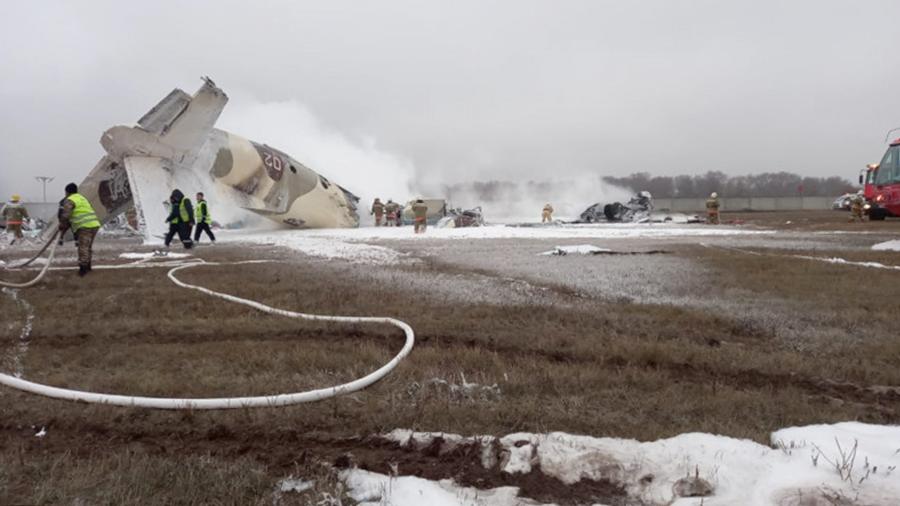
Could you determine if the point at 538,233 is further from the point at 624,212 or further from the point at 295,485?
the point at 624,212

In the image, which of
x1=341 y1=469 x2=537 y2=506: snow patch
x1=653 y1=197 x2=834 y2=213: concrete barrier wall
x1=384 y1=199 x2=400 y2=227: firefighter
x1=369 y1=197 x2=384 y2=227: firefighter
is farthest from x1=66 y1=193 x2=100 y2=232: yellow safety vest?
x1=653 y1=197 x2=834 y2=213: concrete barrier wall

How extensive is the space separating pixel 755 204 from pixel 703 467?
87.7 m

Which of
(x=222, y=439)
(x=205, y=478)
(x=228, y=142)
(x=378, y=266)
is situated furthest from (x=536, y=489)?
(x=228, y=142)

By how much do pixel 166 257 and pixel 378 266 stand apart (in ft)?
15.3

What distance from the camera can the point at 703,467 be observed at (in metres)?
2.21

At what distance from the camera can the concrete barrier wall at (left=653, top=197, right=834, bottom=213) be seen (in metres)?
76.9

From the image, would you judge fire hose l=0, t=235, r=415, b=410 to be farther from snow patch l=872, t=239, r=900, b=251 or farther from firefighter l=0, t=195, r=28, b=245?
firefighter l=0, t=195, r=28, b=245

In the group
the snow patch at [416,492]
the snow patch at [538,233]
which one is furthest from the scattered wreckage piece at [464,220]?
the snow patch at [416,492]

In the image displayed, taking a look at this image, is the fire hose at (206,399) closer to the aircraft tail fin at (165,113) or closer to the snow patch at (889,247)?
the snow patch at (889,247)

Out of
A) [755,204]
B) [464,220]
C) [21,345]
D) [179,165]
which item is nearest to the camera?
[21,345]

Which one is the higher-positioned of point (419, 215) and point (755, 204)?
point (419, 215)

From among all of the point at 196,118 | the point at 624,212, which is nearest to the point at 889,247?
the point at 196,118

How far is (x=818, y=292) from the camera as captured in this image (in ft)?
18.9

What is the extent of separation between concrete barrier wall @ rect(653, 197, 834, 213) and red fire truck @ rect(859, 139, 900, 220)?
181ft
